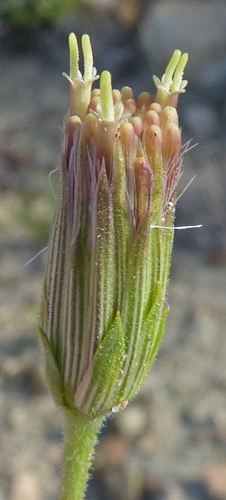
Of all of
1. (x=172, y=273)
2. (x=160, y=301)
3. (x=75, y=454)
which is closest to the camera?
(x=160, y=301)

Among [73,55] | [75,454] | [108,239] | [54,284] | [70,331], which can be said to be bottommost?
[75,454]

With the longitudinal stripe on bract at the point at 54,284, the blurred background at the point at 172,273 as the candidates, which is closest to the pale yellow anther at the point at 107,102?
the longitudinal stripe on bract at the point at 54,284

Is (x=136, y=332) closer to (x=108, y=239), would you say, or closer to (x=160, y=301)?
(x=160, y=301)

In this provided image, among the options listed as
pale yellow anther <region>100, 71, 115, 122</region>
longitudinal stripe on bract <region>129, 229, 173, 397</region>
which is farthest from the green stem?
pale yellow anther <region>100, 71, 115, 122</region>

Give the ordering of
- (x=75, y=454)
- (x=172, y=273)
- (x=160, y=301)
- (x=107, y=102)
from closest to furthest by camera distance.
A: 1. (x=107, y=102)
2. (x=160, y=301)
3. (x=75, y=454)
4. (x=172, y=273)

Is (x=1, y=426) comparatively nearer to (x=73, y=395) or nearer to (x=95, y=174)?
(x=73, y=395)

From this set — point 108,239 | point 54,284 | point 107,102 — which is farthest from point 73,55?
point 54,284
